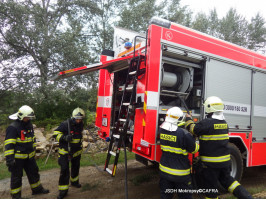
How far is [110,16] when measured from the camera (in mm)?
11594

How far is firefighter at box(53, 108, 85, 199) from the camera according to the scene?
11.8 ft

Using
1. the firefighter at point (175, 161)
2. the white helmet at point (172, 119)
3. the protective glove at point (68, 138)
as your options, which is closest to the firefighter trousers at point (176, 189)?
the firefighter at point (175, 161)

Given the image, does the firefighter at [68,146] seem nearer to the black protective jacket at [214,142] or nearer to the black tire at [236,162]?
the black protective jacket at [214,142]

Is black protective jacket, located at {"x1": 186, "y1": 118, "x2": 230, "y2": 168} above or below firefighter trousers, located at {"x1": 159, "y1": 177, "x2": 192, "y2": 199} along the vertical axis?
above

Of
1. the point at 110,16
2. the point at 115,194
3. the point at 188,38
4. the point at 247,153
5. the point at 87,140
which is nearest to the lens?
the point at 188,38

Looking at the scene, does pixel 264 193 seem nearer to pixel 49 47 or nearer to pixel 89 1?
pixel 49 47

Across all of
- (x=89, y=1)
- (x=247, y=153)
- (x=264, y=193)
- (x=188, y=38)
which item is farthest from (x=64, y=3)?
(x=264, y=193)

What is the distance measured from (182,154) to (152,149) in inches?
20.7

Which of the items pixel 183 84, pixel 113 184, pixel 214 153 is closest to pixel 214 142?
pixel 214 153

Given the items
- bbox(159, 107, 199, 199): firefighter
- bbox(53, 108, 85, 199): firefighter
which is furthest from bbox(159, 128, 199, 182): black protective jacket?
bbox(53, 108, 85, 199): firefighter

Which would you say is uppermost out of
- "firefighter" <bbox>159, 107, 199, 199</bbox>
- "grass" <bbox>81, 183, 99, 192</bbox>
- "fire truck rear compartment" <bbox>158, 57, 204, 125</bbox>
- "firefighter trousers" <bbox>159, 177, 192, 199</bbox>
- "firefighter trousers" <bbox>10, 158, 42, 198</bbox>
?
"fire truck rear compartment" <bbox>158, 57, 204, 125</bbox>

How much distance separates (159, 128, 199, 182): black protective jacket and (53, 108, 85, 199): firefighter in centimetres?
192

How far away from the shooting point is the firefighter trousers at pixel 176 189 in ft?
8.59

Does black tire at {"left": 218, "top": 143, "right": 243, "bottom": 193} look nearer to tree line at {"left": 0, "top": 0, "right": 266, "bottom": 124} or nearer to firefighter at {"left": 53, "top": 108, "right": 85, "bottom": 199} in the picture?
firefighter at {"left": 53, "top": 108, "right": 85, "bottom": 199}
